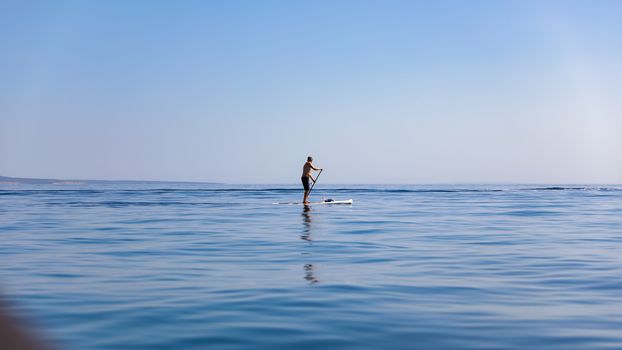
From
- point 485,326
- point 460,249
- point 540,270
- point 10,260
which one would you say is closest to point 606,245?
point 460,249

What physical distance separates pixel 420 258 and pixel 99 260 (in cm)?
522

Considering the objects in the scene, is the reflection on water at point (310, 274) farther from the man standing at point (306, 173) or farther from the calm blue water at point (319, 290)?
the man standing at point (306, 173)

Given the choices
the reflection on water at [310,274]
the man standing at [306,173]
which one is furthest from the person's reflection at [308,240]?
the man standing at [306,173]

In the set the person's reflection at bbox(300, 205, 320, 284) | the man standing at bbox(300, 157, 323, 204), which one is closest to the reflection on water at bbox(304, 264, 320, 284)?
the person's reflection at bbox(300, 205, 320, 284)

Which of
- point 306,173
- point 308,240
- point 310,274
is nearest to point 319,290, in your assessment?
point 310,274

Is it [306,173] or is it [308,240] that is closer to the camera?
[308,240]

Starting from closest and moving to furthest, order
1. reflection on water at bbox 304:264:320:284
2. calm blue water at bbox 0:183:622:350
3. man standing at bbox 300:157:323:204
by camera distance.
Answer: calm blue water at bbox 0:183:622:350, reflection on water at bbox 304:264:320:284, man standing at bbox 300:157:323:204

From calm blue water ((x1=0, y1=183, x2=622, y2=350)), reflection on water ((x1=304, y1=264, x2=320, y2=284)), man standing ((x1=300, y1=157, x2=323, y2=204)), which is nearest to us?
calm blue water ((x1=0, y1=183, x2=622, y2=350))

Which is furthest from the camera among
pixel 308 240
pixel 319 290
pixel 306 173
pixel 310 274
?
pixel 306 173

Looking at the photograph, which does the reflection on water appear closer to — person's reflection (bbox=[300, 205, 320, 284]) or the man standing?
person's reflection (bbox=[300, 205, 320, 284])

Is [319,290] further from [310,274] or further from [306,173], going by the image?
[306,173]

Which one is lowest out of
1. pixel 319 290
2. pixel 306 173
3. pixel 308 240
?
pixel 319 290

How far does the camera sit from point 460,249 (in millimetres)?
11773

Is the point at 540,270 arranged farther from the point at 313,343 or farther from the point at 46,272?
the point at 46,272
